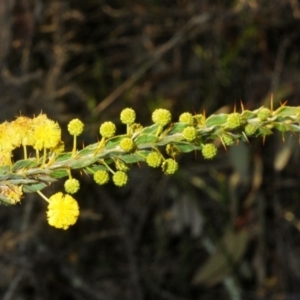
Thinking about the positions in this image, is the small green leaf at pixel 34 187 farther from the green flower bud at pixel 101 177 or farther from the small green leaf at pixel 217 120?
the small green leaf at pixel 217 120

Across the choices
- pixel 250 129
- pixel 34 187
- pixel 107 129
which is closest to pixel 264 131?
pixel 250 129

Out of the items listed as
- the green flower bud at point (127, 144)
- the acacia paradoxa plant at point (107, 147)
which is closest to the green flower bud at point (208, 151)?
the acacia paradoxa plant at point (107, 147)

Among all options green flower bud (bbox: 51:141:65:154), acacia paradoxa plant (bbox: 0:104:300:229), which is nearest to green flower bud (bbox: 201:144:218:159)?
acacia paradoxa plant (bbox: 0:104:300:229)

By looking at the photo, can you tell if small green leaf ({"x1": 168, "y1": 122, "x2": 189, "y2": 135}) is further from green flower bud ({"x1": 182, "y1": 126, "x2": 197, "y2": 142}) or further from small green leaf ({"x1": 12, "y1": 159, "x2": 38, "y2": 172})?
small green leaf ({"x1": 12, "y1": 159, "x2": 38, "y2": 172})

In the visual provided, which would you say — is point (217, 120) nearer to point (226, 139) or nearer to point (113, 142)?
point (226, 139)

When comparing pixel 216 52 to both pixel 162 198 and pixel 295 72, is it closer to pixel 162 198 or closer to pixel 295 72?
pixel 295 72

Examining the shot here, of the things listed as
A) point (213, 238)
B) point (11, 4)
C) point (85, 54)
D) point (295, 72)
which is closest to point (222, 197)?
point (213, 238)
